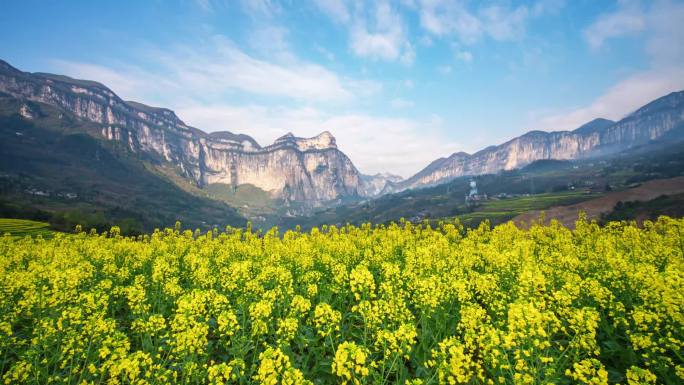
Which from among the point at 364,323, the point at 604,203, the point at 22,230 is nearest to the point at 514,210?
the point at 604,203

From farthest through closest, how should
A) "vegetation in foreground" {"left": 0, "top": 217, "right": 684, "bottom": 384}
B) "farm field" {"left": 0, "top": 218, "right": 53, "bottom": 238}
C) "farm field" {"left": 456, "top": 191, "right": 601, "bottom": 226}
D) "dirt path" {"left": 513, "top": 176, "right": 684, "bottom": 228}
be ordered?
"farm field" {"left": 456, "top": 191, "right": 601, "bottom": 226}
"dirt path" {"left": 513, "top": 176, "right": 684, "bottom": 228}
"farm field" {"left": 0, "top": 218, "right": 53, "bottom": 238}
"vegetation in foreground" {"left": 0, "top": 217, "right": 684, "bottom": 384}

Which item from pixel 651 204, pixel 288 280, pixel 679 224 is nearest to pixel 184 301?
pixel 288 280

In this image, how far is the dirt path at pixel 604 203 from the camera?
93.4 meters

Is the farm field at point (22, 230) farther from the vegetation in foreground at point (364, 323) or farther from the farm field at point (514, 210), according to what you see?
the farm field at point (514, 210)

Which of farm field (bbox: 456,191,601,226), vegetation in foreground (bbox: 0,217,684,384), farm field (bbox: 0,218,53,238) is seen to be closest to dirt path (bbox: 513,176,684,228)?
farm field (bbox: 456,191,601,226)

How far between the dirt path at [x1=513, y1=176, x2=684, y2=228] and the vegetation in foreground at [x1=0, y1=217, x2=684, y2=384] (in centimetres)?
8640

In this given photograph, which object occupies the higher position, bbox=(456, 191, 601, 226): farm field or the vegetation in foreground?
the vegetation in foreground

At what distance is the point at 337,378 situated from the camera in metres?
8.88

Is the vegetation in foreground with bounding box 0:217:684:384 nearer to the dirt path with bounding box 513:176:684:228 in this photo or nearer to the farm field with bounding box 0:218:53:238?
the farm field with bounding box 0:218:53:238

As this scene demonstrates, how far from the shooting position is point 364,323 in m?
10.3

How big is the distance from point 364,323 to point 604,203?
129 m

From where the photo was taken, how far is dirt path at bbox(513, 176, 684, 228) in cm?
9338

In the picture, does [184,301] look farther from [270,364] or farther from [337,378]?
[337,378]

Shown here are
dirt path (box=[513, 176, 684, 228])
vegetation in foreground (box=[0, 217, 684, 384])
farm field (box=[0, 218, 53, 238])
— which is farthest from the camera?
dirt path (box=[513, 176, 684, 228])
